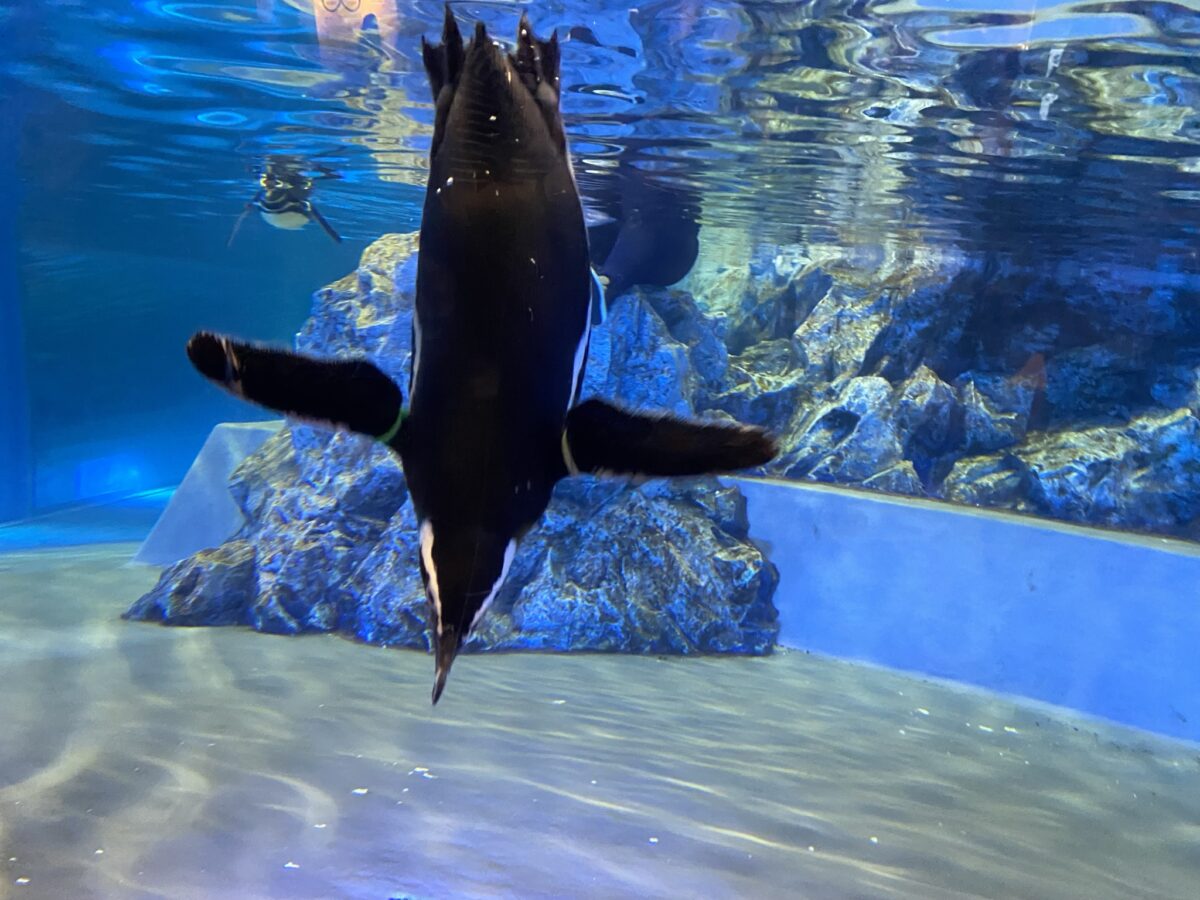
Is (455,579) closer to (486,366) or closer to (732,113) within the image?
(486,366)

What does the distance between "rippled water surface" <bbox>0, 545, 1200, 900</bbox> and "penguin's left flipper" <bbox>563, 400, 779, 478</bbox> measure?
3.31 metres

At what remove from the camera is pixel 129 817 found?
4.66 meters

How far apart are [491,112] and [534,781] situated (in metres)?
5.07

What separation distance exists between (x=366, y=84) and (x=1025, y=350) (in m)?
11.5

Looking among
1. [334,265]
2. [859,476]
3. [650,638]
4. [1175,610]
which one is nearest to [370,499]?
[650,638]

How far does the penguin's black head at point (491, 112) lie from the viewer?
4.81 feet

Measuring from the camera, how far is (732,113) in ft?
37.1

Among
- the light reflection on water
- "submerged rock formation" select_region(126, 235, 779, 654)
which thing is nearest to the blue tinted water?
the light reflection on water

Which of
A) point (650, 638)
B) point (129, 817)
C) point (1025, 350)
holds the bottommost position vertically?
point (650, 638)

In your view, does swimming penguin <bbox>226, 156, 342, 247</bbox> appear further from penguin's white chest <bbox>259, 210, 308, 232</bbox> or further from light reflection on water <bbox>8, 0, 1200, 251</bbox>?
light reflection on water <bbox>8, 0, 1200, 251</bbox>

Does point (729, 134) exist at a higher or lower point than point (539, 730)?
higher

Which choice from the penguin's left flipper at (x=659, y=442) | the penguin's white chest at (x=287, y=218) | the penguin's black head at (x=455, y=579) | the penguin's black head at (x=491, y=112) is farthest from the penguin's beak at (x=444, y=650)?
the penguin's white chest at (x=287, y=218)

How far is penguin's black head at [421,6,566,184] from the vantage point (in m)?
1.46

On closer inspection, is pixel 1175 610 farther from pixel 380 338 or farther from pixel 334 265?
pixel 334 265
